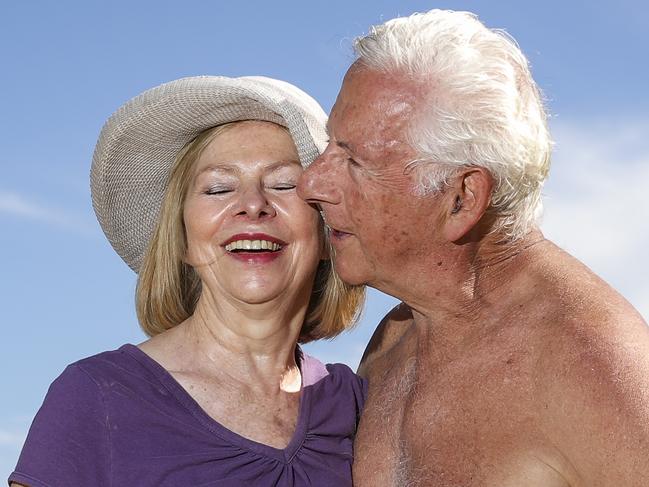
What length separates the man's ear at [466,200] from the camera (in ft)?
13.4

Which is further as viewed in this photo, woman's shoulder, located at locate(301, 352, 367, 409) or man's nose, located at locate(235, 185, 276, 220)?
woman's shoulder, located at locate(301, 352, 367, 409)

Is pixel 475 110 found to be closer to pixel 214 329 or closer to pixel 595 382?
pixel 595 382

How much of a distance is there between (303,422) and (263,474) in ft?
1.11

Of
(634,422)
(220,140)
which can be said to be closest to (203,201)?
(220,140)

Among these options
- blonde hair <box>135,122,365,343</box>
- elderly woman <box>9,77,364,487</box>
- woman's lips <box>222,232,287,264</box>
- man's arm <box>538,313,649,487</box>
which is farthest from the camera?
blonde hair <box>135,122,365,343</box>

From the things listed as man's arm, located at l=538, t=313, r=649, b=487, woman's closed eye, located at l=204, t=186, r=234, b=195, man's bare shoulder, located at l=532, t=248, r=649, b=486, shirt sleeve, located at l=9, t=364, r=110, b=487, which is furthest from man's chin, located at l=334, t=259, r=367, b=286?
shirt sleeve, located at l=9, t=364, r=110, b=487

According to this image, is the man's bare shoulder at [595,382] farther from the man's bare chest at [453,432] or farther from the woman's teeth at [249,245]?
the woman's teeth at [249,245]

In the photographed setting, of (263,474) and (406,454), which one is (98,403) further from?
(406,454)

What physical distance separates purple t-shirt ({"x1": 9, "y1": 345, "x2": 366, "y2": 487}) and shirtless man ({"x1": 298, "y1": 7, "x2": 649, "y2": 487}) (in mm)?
342

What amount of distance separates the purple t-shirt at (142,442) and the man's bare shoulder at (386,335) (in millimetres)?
703

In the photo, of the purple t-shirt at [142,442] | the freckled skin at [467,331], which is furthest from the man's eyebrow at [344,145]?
the purple t-shirt at [142,442]

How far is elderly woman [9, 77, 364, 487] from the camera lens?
13.0 feet

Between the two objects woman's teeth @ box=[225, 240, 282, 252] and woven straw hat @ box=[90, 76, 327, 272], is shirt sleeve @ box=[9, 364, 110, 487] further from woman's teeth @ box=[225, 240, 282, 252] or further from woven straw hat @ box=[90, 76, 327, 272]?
woven straw hat @ box=[90, 76, 327, 272]

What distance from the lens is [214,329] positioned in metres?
4.51
